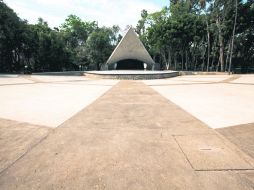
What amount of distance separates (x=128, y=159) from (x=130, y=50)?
1255 inches

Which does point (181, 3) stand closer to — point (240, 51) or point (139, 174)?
point (240, 51)

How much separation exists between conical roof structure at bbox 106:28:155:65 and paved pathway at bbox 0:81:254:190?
1095 inches

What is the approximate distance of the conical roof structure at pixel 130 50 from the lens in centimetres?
3216

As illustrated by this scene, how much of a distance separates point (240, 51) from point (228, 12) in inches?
522

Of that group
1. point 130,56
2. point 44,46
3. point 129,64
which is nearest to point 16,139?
point 130,56

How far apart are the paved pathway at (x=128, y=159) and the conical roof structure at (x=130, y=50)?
2782cm

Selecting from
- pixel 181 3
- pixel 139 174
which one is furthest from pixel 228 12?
pixel 139 174

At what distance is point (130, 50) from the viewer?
34.5 metres

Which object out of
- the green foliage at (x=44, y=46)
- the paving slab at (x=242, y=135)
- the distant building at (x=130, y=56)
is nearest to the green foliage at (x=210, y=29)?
the distant building at (x=130, y=56)

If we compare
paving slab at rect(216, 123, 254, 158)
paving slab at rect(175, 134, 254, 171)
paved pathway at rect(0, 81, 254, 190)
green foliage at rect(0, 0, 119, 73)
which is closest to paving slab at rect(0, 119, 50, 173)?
paved pathway at rect(0, 81, 254, 190)

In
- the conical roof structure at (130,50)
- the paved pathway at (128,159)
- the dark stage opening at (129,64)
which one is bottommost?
the paved pathway at (128,159)

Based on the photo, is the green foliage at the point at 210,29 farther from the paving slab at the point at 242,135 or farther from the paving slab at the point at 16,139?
the paving slab at the point at 16,139

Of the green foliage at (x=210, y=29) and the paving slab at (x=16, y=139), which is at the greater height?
the green foliage at (x=210, y=29)

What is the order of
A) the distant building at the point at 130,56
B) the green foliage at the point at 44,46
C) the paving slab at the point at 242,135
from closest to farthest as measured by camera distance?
the paving slab at the point at 242,135, the distant building at the point at 130,56, the green foliage at the point at 44,46
